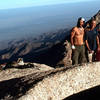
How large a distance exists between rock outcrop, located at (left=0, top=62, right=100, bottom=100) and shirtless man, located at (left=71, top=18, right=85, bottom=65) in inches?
84.0

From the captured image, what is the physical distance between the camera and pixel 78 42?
15125mm

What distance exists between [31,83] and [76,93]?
2.00m

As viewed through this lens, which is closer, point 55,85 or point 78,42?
point 55,85

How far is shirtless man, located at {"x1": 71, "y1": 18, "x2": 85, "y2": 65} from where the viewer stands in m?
14.5

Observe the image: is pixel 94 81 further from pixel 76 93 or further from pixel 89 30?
pixel 89 30

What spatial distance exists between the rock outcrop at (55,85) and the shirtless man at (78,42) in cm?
213

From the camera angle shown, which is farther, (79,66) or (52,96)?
(79,66)

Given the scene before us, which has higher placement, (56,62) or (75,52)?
(75,52)

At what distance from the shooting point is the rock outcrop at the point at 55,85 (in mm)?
11148

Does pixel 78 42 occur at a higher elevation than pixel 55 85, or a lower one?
higher

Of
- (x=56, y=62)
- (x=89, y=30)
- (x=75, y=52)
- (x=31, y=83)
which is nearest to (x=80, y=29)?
(x=89, y=30)

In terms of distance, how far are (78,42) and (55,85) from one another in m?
4.12

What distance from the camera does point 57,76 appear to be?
1216cm

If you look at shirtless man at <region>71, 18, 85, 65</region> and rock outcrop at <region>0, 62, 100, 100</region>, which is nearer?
rock outcrop at <region>0, 62, 100, 100</region>
